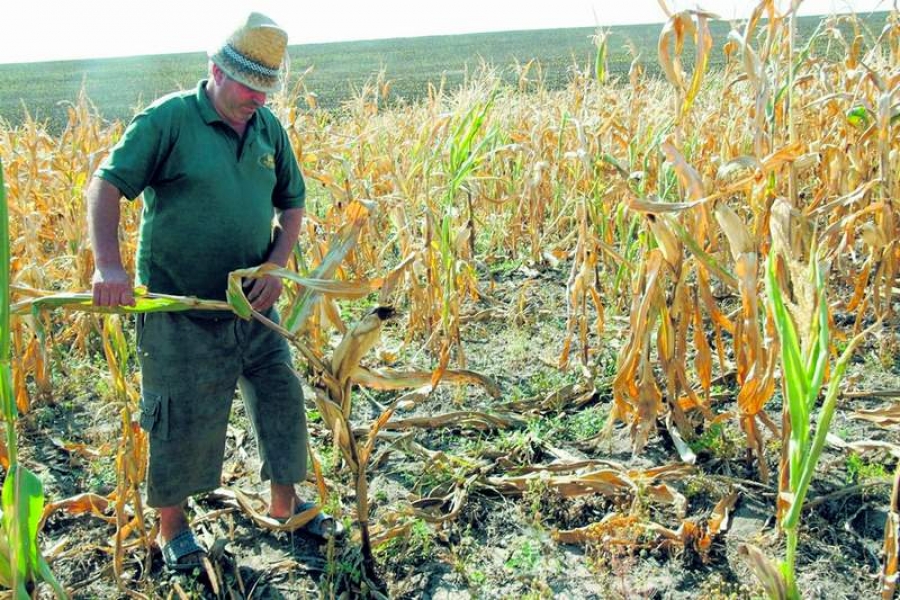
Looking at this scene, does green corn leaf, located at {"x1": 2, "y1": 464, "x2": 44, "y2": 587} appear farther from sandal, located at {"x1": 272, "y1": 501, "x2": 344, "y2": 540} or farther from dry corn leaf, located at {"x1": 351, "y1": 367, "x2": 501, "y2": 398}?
sandal, located at {"x1": 272, "y1": 501, "x2": 344, "y2": 540}

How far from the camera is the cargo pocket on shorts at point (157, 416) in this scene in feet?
7.09

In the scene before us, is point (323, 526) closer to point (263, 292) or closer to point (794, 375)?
point (263, 292)

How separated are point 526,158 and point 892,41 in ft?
7.73

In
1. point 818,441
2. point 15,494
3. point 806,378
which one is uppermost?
point 806,378

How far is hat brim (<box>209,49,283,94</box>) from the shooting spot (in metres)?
2.02

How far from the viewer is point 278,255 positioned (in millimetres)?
2322

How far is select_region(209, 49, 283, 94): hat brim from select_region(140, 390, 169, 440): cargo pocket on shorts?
2.85 feet

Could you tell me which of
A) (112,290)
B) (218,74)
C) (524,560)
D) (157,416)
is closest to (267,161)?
(218,74)

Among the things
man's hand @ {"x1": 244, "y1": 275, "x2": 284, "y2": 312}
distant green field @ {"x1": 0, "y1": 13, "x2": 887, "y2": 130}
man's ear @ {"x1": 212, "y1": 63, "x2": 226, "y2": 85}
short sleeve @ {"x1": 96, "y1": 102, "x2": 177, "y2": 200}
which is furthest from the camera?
distant green field @ {"x1": 0, "y1": 13, "x2": 887, "y2": 130}

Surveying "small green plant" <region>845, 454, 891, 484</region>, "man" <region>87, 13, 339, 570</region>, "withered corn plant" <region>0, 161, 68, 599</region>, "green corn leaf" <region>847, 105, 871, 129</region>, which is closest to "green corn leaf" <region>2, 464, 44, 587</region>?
"withered corn plant" <region>0, 161, 68, 599</region>

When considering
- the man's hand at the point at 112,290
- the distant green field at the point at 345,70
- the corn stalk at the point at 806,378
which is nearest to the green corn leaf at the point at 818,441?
the corn stalk at the point at 806,378

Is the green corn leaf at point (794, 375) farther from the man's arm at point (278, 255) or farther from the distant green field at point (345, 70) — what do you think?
the distant green field at point (345, 70)

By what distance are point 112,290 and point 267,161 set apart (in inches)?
25.0

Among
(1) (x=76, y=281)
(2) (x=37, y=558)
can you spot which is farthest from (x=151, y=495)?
(1) (x=76, y=281)
